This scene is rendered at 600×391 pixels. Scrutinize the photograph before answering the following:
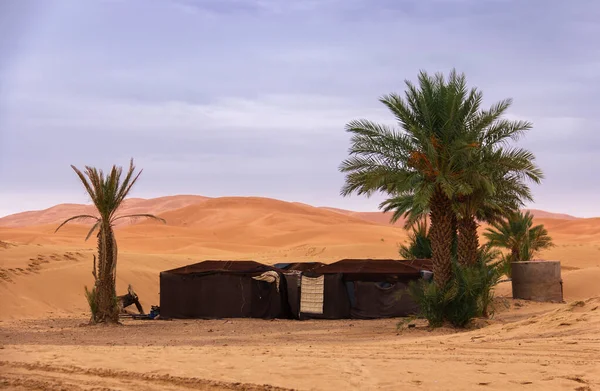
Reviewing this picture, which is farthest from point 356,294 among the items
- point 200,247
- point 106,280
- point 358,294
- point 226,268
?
point 200,247

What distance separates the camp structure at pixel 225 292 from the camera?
25281 mm

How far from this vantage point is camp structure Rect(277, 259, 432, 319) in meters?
24.8

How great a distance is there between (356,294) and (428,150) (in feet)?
23.4

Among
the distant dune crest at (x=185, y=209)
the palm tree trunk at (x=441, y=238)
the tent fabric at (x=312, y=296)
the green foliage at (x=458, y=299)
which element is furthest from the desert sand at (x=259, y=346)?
the distant dune crest at (x=185, y=209)

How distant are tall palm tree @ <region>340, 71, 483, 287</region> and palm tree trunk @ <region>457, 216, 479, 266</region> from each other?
3.71 m

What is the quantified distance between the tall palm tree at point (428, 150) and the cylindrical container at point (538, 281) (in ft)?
29.5

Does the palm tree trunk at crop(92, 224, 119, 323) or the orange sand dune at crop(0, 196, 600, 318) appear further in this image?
the orange sand dune at crop(0, 196, 600, 318)

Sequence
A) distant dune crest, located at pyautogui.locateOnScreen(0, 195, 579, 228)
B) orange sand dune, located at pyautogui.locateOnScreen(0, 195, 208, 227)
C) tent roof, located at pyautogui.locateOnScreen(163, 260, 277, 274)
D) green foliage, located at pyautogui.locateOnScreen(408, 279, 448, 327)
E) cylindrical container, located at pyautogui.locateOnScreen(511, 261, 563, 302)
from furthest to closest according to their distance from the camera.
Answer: orange sand dune, located at pyautogui.locateOnScreen(0, 195, 208, 227)
distant dune crest, located at pyautogui.locateOnScreen(0, 195, 579, 228)
cylindrical container, located at pyautogui.locateOnScreen(511, 261, 563, 302)
tent roof, located at pyautogui.locateOnScreen(163, 260, 277, 274)
green foliage, located at pyautogui.locateOnScreen(408, 279, 448, 327)

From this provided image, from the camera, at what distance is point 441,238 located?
68.3 ft

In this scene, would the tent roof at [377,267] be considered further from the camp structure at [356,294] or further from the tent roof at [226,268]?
the tent roof at [226,268]

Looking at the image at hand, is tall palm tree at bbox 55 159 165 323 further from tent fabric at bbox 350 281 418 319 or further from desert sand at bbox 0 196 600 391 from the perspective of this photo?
tent fabric at bbox 350 281 418 319

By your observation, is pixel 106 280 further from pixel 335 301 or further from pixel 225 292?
pixel 335 301

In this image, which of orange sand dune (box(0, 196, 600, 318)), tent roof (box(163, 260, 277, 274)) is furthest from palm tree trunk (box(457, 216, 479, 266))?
orange sand dune (box(0, 196, 600, 318))

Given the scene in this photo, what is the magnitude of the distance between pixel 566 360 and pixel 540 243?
2554cm
